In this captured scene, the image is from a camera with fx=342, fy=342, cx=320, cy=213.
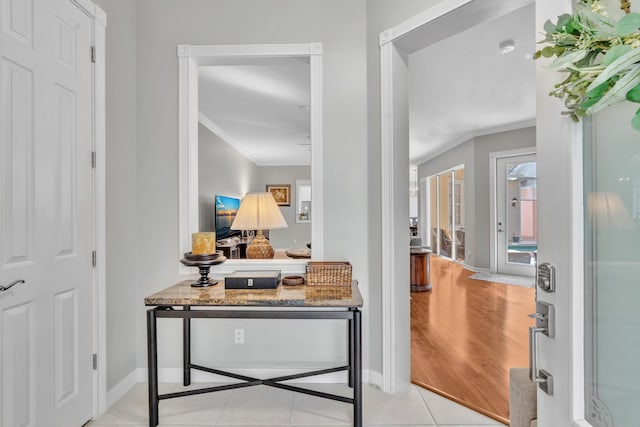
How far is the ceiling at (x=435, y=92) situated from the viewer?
3.13m

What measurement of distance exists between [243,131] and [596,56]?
5.62 metres

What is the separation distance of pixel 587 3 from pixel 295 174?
8.84m

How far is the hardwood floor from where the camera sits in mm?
2334

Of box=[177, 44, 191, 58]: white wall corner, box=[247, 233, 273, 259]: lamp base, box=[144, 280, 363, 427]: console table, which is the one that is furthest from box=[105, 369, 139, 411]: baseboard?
box=[177, 44, 191, 58]: white wall corner

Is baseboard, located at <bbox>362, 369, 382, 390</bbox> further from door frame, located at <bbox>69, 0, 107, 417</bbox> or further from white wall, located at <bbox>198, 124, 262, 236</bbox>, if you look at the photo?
white wall, located at <bbox>198, 124, 262, 236</bbox>

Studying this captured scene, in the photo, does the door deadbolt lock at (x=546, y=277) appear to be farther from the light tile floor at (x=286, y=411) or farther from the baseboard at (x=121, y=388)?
the baseboard at (x=121, y=388)

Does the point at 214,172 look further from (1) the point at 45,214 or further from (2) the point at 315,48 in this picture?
(1) the point at 45,214

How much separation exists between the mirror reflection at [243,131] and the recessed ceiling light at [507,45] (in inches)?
69.8

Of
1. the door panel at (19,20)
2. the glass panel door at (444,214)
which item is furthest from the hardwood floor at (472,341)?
the glass panel door at (444,214)

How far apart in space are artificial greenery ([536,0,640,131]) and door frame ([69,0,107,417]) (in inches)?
87.4

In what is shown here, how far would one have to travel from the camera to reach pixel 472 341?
320cm

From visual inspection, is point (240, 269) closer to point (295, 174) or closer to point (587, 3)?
point (587, 3)

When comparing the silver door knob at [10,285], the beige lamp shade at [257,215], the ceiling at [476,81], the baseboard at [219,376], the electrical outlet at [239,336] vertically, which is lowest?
the baseboard at [219,376]

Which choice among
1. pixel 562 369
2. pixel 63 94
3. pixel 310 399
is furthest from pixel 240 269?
pixel 562 369
